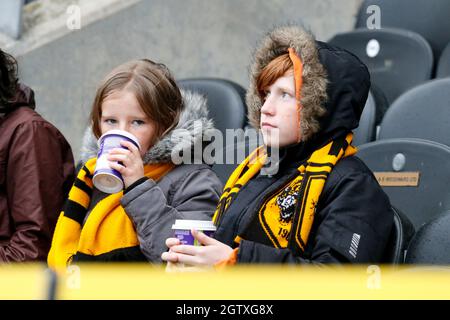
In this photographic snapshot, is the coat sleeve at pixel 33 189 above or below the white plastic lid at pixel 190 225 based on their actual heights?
below

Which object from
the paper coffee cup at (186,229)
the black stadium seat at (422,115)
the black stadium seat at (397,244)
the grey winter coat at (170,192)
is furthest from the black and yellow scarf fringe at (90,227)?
the black stadium seat at (422,115)

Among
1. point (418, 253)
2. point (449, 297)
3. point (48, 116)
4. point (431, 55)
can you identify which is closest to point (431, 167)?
point (418, 253)

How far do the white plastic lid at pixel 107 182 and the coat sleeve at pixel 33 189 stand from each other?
1.63 feet

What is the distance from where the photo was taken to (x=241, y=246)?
1925 millimetres

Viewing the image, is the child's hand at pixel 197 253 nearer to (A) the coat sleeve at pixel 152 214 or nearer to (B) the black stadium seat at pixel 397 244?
(A) the coat sleeve at pixel 152 214

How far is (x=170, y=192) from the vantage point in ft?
7.80

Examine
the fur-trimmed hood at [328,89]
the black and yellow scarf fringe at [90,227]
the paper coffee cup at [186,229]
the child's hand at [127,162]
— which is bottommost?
the black and yellow scarf fringe at [90,227]

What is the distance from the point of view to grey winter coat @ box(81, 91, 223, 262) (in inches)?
87.5

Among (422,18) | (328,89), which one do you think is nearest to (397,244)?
(328,89)

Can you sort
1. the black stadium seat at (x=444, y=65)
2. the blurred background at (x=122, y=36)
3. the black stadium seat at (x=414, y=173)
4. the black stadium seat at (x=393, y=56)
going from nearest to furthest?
the black stadium seat at (x=414, y=173), the black stadium seat at (x=444, y=65), the black stadium seat at (x=393, y=56), the blurred background at (x=122, y=36)

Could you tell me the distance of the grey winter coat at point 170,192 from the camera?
2.22 m

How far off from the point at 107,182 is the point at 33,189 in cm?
52

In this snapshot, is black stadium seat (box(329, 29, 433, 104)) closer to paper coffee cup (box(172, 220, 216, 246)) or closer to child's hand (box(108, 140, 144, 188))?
child's hand (box(108, 140, 144, 188))
